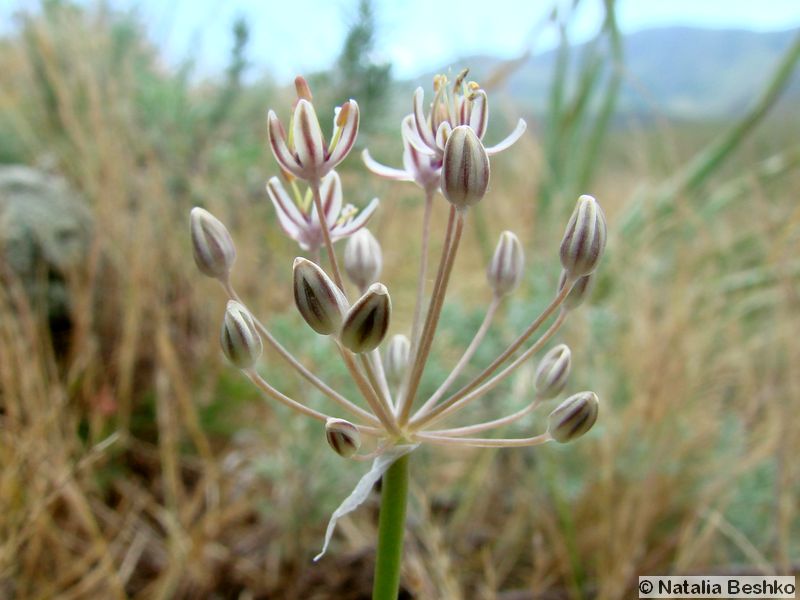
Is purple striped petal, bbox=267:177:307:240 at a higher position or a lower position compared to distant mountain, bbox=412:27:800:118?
lower

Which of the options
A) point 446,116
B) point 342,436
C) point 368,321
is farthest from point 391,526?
point 446,116

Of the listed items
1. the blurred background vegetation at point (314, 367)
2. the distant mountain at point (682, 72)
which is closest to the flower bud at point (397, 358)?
the blurred background vegetation at point (314, 367)

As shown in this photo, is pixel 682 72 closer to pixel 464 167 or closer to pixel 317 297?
pixel 464 167

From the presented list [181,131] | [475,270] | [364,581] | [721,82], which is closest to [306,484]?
[364,581]

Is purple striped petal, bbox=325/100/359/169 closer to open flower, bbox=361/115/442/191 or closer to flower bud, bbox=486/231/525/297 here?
open flower, bbox=361/115/442/191

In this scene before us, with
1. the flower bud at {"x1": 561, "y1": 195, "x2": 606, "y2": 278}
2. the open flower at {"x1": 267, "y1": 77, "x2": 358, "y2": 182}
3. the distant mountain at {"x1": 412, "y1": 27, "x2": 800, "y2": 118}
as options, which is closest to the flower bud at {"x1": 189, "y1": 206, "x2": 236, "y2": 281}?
the open flower at {"x1": 267, "y1": 77, "x2": 358, "y2": 182}

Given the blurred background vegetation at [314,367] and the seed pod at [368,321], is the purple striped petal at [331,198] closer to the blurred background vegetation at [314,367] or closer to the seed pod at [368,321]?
the seed pod at [368,321]
